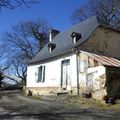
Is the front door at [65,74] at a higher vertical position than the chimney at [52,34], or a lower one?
lower

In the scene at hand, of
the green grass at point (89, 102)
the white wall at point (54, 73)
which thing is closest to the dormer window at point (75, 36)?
the white wall at point (54, 73)

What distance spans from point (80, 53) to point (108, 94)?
4.87 m

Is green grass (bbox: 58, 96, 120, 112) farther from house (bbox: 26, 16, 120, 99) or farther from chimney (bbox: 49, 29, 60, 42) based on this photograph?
chimney (bbox: 49, 29, 60, 42)

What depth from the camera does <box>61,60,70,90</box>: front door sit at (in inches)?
739

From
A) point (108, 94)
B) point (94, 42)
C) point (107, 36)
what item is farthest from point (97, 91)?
point (107, 36)

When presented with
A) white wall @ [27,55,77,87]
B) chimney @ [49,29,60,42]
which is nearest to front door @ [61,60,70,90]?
→ white wall @ [27,55,77,87]

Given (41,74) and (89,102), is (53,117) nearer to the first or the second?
(89,102)

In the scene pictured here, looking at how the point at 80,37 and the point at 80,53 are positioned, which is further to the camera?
the point at 80,37

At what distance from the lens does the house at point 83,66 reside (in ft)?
47.4

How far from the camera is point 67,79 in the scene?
18.8 meters

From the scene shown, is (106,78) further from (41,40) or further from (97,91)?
(41,40)

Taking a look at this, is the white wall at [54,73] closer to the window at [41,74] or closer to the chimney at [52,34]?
the window at [41,74]

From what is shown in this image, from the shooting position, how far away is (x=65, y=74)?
19078 millimetres

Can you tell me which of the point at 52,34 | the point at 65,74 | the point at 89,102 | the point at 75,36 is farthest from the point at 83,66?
the point at 52,34
